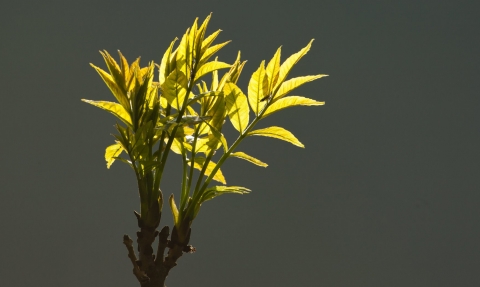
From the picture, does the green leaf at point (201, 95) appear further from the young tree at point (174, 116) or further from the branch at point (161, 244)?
the branch at point (161, 244)

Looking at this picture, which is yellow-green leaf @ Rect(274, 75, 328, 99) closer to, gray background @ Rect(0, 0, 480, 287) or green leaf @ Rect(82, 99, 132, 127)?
green leaf @ Rect(82, 99, 132, 127)

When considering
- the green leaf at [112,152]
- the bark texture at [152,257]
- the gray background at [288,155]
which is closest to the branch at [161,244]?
the bark texture at [152,257]

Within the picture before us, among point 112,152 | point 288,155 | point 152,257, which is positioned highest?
point 288,155

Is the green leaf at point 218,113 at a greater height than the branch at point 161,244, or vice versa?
the green leaf at point 218,113

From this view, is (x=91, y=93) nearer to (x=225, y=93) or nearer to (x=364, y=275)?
(x=364, y=275)

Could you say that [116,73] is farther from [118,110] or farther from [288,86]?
[288,86]

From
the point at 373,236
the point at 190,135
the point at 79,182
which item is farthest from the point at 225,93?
the point at 373,236

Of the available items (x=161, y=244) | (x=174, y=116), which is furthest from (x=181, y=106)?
(x=161, y=244)
